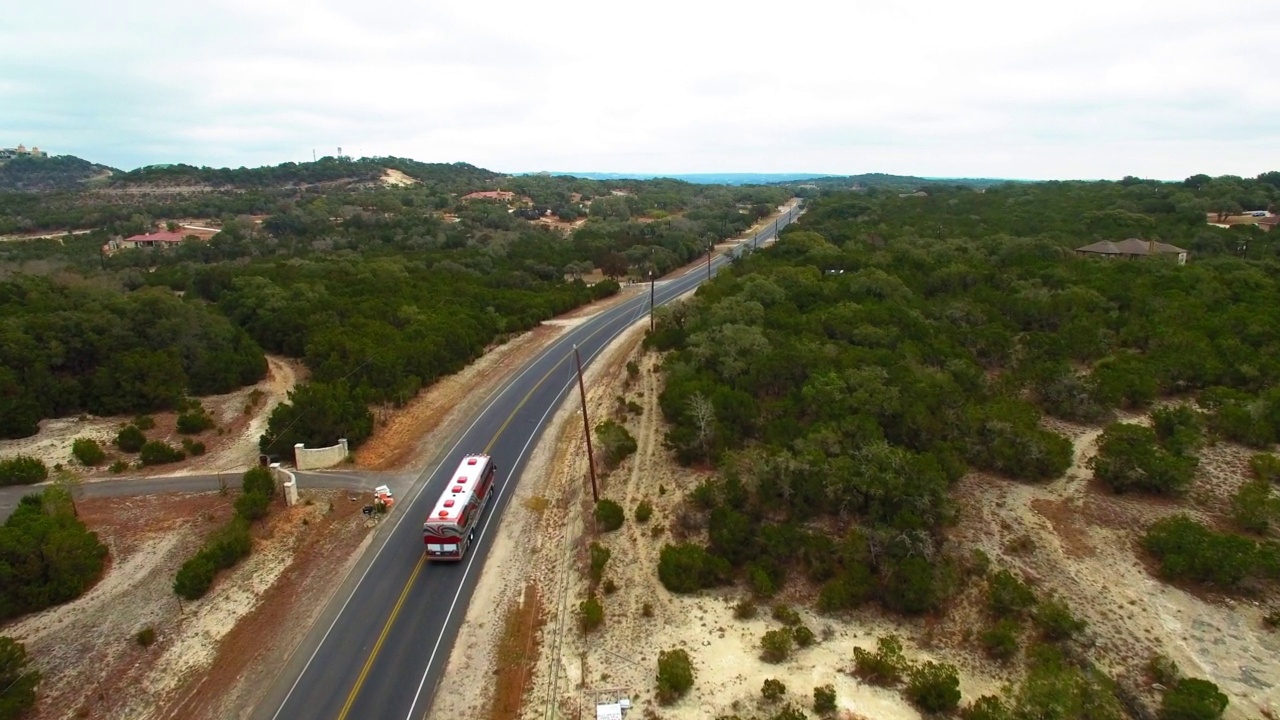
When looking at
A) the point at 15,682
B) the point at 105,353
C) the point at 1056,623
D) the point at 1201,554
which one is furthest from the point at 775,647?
the point at 105,353

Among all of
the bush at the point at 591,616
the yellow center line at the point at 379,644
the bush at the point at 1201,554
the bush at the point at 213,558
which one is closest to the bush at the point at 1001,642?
the bush at the point at 1201,554

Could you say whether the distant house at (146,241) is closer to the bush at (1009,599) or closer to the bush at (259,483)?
the bush at (259,483)

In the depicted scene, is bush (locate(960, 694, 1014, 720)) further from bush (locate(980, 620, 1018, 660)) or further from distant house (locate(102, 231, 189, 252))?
distant house (locate(102, 231, 189, 252))

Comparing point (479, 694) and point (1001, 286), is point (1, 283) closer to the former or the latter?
point (479, 694)

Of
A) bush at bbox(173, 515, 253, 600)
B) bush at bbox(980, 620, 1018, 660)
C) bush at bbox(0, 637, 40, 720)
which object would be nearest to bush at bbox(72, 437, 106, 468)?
bush at bbox(173, 515, 253, 600)

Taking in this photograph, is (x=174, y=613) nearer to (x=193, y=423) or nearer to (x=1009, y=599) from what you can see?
(x=193, y=423)

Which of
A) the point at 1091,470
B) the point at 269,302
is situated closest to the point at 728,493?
the point at 1091,470

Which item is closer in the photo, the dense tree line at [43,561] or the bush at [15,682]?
the bush at [15,682]
